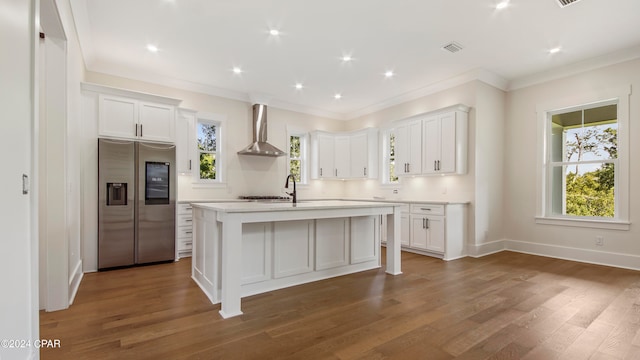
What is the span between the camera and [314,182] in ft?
22.7

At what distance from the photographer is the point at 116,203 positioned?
3914mm

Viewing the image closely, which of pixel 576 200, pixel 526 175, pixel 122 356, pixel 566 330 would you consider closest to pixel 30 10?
pixel 122 356

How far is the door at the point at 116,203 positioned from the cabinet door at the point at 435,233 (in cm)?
427

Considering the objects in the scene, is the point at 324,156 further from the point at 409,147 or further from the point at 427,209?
the point at 427,209

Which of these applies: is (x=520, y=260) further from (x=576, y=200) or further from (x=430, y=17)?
(x=430, y=17)

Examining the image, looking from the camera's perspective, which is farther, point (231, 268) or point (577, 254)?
point (577, 254)

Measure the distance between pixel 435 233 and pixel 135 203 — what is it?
14.2 feet

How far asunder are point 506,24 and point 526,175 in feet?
8.61

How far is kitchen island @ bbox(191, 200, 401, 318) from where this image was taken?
8.20 ft

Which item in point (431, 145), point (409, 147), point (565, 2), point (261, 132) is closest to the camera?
point (565, 2)

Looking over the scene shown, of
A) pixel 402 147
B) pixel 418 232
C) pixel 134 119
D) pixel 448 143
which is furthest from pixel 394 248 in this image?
pixel 134 119

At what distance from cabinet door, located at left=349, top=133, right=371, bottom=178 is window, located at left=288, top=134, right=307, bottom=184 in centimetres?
108

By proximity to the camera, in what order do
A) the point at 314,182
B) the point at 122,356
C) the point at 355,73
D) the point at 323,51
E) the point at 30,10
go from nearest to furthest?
the point at 30,10
the point at 122,356
the point at 323,51
the point at 355,73
the point at 314,182

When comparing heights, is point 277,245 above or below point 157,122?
below
